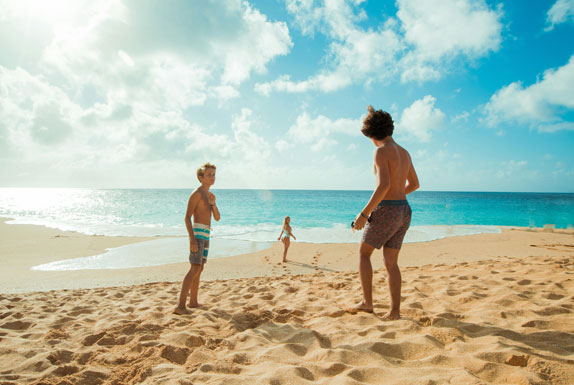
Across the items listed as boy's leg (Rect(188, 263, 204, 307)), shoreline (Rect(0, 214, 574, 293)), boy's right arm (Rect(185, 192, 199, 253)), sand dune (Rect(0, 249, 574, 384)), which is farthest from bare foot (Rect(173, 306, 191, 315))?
shoreline (Rect(0, 214, 574, 293))

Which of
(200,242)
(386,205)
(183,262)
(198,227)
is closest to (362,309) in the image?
(386,205)

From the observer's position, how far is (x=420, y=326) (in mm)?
2756

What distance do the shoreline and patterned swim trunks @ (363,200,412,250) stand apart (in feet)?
14.2

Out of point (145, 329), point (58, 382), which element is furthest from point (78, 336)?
point (58, 382)

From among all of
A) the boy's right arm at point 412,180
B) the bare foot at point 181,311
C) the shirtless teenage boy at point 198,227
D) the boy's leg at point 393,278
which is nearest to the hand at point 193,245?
the shirtless teenage boy at point 198,227

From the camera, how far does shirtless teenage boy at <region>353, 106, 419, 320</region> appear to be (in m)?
2.84

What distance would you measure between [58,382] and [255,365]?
1.38 metres

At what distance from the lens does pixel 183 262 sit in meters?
8.23

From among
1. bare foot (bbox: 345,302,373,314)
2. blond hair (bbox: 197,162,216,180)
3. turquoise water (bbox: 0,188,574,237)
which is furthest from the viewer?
turquoise water (bbox: 0,188,574,237)

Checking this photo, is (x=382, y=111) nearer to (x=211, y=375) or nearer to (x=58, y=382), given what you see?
(x=211, y=375)

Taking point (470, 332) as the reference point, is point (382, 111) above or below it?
above

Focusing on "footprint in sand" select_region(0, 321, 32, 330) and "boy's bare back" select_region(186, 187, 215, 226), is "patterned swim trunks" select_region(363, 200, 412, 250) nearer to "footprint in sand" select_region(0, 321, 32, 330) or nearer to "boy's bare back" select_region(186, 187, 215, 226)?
"boy's bare back" select_region(186, 187, 215, 226)

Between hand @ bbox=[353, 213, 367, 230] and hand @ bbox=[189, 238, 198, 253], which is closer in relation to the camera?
hand @ bbox=[353, 213, 367, 230]

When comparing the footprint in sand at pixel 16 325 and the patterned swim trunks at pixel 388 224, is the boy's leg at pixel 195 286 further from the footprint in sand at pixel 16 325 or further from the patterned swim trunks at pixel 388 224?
the patterned swim trunks at pixel 388 224
